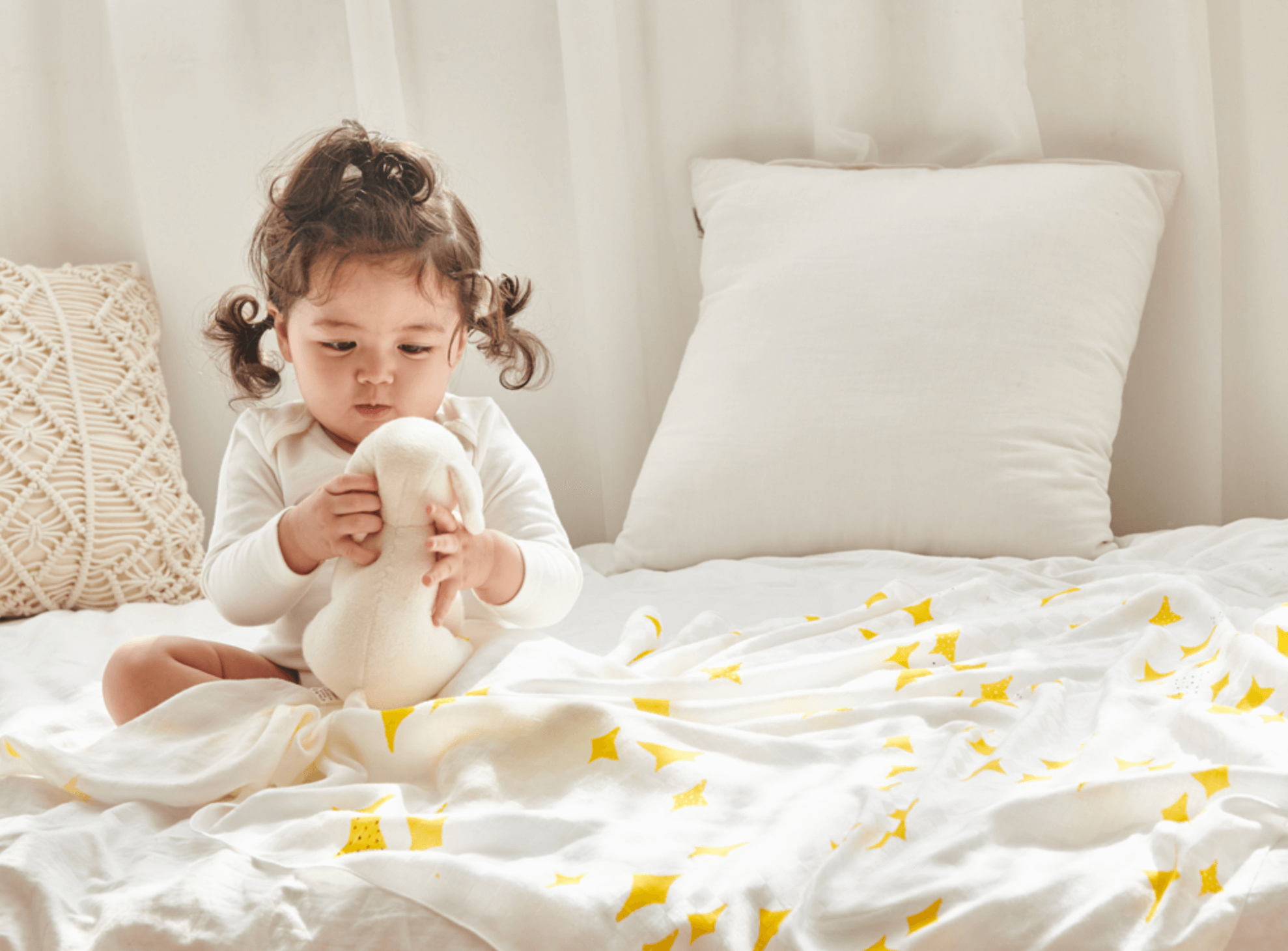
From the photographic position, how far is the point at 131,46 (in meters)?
1.64

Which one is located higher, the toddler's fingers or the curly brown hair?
the curly brown hair

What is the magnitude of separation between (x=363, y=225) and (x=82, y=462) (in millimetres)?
639

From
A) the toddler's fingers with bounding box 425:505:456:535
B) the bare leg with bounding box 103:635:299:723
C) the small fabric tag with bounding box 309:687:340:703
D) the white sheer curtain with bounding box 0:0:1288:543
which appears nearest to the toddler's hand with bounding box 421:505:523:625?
the toddler's fingers with bounding box 425:505:456:535

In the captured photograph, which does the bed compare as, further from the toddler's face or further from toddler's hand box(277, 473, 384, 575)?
the toddler's face

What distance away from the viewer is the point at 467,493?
0.90 metres

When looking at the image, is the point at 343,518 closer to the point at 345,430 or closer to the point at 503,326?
the point at 345,430

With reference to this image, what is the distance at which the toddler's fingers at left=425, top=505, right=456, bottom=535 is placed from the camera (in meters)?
0.88

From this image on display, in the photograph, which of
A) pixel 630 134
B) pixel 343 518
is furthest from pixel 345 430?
pixel 630 134

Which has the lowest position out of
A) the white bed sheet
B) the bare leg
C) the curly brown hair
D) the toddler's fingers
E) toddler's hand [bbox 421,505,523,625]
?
the white bed sheet

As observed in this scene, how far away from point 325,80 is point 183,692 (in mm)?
1125

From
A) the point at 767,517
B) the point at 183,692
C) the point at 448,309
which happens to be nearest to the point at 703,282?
the point at 767,517

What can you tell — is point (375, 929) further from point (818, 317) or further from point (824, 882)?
point (818, 317)

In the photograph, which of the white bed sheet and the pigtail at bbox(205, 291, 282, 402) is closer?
the white bed sheet

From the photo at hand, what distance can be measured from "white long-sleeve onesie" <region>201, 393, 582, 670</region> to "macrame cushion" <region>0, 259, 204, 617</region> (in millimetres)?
401
